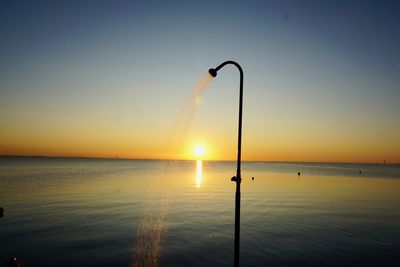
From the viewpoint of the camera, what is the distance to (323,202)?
160ft

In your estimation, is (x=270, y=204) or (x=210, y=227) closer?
(x=210, y=227)

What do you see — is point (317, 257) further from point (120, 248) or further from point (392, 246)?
point (120, 248)

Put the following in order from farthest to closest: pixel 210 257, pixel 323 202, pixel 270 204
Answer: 1. pixel 323 202
2. pixel 270 204
3. pixel 210 257

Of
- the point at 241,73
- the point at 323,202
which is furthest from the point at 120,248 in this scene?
the point at 323,202

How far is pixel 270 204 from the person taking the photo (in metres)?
45.3

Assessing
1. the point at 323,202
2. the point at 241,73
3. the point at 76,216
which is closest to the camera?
the point at 241,73

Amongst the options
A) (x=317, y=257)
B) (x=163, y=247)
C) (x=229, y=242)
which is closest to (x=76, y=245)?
(x=163, y=247)

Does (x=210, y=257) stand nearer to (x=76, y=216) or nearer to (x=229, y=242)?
(x=229, y=242)

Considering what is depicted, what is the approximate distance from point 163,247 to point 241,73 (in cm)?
1796

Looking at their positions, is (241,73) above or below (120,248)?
above

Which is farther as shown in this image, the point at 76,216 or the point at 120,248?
the point at 76,216

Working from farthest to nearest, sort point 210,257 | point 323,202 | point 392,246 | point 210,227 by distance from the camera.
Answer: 1. point 323,202
2. point 210,227
3. point 392,246
4. point 210,257

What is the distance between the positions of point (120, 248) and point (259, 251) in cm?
1064

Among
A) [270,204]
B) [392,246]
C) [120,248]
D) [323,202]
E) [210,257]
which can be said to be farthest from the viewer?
[323,202]
